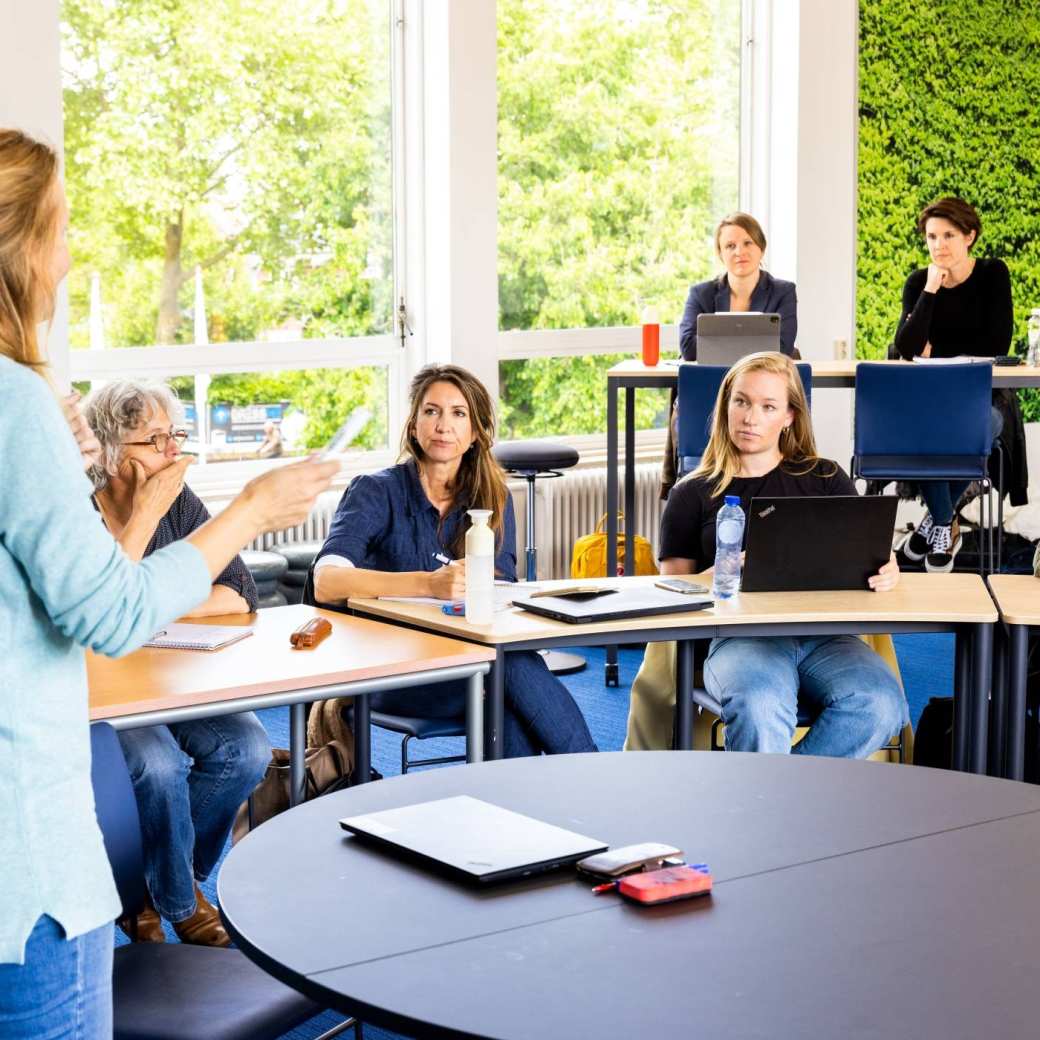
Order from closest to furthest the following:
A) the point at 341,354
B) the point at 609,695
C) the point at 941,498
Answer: the point at 609,695
the point at 341,354
the point at 941,498

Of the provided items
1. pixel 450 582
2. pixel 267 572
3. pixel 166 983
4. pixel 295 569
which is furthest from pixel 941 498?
pixel 166 983

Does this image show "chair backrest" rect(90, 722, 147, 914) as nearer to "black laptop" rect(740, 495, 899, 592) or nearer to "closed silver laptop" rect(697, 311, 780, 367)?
"black laptop" rect(740, 495, 899, 592)

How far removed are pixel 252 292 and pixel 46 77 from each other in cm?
119

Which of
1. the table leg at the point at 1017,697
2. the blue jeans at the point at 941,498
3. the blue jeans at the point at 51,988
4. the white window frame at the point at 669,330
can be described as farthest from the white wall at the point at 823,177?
the blue jeans at the point at 51,988

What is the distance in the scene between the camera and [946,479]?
5977 millimetres

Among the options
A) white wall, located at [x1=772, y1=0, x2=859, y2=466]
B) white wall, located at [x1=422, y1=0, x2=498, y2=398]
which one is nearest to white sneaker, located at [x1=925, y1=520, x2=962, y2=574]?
white wall, located at [x1=772, y1=0, x2=859, y2=466]

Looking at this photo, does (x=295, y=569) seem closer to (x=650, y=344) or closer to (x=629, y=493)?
(x=629, y=493)

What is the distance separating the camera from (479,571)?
319 centimetres

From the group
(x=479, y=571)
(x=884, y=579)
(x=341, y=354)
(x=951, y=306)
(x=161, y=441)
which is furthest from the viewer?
(x=951, y=306)

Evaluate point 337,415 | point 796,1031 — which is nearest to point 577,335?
point 337,415

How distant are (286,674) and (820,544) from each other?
1.36 meters

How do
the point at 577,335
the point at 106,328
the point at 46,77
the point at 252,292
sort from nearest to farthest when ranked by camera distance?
1. the point at 46,77
2. the point at 106,328
3. the point at 252,292
4. the point at 577,335

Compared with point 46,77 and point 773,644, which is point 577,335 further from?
point 773,644

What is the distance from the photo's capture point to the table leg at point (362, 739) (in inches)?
122
